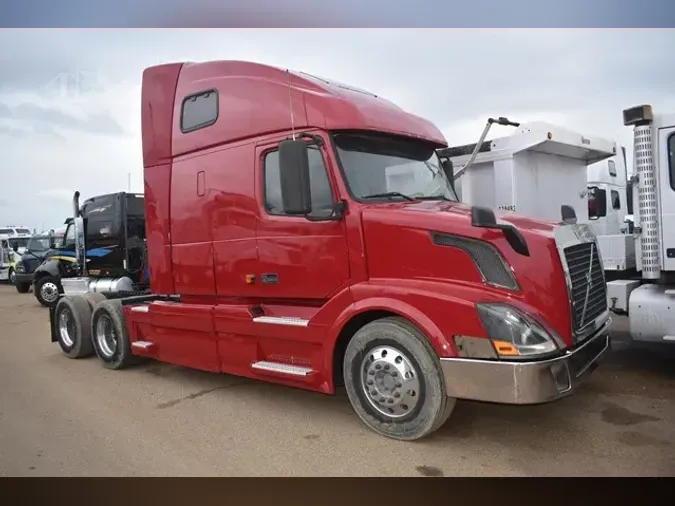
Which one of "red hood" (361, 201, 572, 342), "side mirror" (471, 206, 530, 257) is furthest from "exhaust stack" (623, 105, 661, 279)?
"side mirror" (471, 206, 530, 257)

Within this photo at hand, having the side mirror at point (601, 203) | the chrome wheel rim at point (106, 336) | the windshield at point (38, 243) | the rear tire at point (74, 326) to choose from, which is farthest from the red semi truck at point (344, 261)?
the windshield at point (38, 243)

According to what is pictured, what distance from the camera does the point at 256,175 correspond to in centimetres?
507

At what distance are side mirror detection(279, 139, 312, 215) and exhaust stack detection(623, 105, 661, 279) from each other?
3.75 metres

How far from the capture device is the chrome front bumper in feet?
12.0

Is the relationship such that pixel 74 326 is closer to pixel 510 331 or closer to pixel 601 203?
pixel 510 331

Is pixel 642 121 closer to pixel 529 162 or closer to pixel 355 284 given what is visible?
pixel 529 162

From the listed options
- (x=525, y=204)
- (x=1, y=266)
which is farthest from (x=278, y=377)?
(x=1, y=266)

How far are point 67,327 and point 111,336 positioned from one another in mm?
1178

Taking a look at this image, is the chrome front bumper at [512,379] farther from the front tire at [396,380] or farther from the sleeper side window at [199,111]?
the sleeper side window at [199,111]

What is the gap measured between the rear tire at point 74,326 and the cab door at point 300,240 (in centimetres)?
374

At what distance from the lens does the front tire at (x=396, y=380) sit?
157 inches

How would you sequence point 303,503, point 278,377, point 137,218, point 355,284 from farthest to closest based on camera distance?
point 137,218 → point 278,377 → point 355,284 → point 303,503

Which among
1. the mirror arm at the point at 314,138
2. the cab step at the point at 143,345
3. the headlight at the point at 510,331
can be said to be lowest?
the cab step at the point at 143,345

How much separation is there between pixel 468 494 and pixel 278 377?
1950 millimetres
